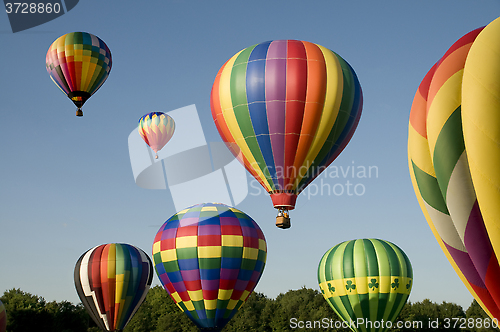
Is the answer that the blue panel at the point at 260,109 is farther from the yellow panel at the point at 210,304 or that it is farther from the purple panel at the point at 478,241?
the purple panel at the point at 478,241

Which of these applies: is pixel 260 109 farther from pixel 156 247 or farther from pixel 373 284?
pixel 373 284

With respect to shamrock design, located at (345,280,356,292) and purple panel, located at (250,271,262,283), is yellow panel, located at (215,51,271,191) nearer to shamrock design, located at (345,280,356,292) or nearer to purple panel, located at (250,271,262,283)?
purple panel, located at (250,271,262,283)

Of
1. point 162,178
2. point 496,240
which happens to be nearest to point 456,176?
point 496,240

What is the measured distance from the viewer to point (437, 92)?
671 centimetres

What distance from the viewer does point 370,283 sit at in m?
21.7

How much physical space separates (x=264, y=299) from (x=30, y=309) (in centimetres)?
1955

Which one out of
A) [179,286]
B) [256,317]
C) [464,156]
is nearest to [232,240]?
[179,286]

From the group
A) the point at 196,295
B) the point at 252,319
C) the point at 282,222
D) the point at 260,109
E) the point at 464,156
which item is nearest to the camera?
the point at 464,156

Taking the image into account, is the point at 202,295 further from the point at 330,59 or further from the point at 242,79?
the point at 330,59

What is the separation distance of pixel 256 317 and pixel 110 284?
63.4ft

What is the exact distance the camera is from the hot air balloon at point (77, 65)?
25062mm

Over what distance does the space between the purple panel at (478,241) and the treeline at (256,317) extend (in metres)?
32.1

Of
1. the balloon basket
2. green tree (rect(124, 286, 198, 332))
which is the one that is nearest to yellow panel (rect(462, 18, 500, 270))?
the balloon basket

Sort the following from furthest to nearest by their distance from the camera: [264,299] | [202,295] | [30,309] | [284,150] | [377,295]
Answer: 1. [264,299]
2. [30,309]
3. [377,295]
4. [202,295]
5. [284,150]
